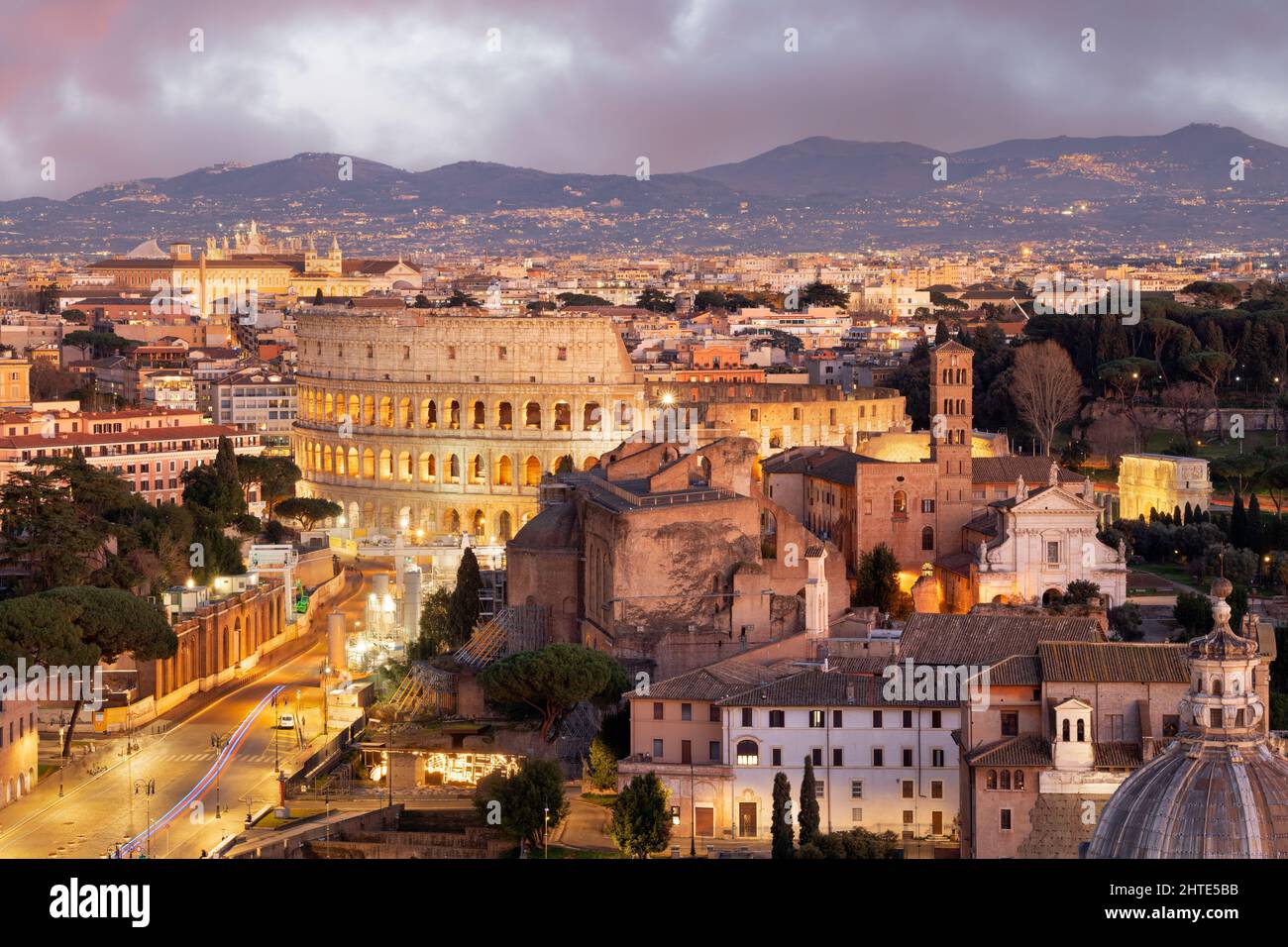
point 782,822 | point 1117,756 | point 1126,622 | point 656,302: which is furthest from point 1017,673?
point 656,302

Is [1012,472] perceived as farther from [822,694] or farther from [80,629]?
[80,629]

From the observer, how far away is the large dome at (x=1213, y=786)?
18578mm

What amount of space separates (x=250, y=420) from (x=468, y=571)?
40454 mm

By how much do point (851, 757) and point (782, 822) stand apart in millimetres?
2687

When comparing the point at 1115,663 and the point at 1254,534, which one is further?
the point at 1254,534

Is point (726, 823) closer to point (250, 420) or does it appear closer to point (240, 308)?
point (250, 420)

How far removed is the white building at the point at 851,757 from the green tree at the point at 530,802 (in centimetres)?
235

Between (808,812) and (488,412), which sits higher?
(488,412)

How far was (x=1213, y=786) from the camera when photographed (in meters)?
18.9

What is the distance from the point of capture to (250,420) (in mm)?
81562
